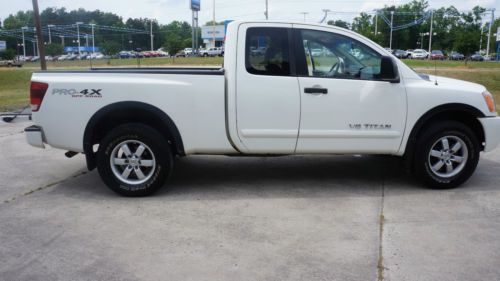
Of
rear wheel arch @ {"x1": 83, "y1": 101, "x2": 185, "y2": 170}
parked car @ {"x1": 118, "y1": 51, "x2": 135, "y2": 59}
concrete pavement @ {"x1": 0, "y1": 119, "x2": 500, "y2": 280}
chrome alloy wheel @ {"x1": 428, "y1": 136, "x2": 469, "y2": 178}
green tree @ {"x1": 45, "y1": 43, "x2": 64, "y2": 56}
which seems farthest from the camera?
green tree @ {"x1": 45, "y1": 43, "x2": 64, "y2": 56}

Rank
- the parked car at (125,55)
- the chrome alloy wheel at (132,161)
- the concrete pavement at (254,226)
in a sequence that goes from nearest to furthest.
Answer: the concrete pavement at (254,226), the chrome alloy wheel at (132,161), the parked car at (125,55)

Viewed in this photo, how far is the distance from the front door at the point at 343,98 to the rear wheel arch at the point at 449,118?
17 cm

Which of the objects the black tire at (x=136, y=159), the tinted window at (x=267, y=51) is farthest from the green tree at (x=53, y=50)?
the tinted window at (x=267, y=51)

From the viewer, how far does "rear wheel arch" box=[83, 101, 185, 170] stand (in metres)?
5.14

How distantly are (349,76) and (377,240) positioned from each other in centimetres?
192

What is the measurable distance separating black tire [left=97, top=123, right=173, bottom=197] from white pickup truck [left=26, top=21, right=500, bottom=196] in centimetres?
1

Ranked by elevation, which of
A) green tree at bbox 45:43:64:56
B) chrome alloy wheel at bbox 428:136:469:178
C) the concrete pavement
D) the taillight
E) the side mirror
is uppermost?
green tree at bbox 45:43:64:56

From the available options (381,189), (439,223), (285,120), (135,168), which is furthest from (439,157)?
(135,168)

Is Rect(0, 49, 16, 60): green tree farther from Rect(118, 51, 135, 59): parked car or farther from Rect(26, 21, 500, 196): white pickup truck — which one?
Rect(26, 21, 500, 196): white pickup truck

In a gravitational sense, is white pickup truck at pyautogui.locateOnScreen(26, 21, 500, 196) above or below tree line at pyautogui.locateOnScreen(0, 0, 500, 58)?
below

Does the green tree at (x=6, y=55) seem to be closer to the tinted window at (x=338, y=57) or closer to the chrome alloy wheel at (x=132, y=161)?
the chrome alloy wheel at (x=132, y=161)

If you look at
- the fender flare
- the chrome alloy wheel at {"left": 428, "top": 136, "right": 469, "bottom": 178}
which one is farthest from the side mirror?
the chrome alloy wheel at {"left": 428, "top": 136, "right": 469, "bottom": 178}

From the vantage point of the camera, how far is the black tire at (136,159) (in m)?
5.18

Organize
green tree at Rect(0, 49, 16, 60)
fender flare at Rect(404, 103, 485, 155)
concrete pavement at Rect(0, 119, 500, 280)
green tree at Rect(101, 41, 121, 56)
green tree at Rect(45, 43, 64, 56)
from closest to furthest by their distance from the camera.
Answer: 1. concrete pavement at Rect(0, 119, 500, 280)
2. fender flare at Rect(404, 103, 485, 155)
3. green tree at Rect(101, 41, 121, 56)
4. green tree at Rect(45, 43, 64, 56)
5. green tree at Rect(0, 49, 16, 60)
